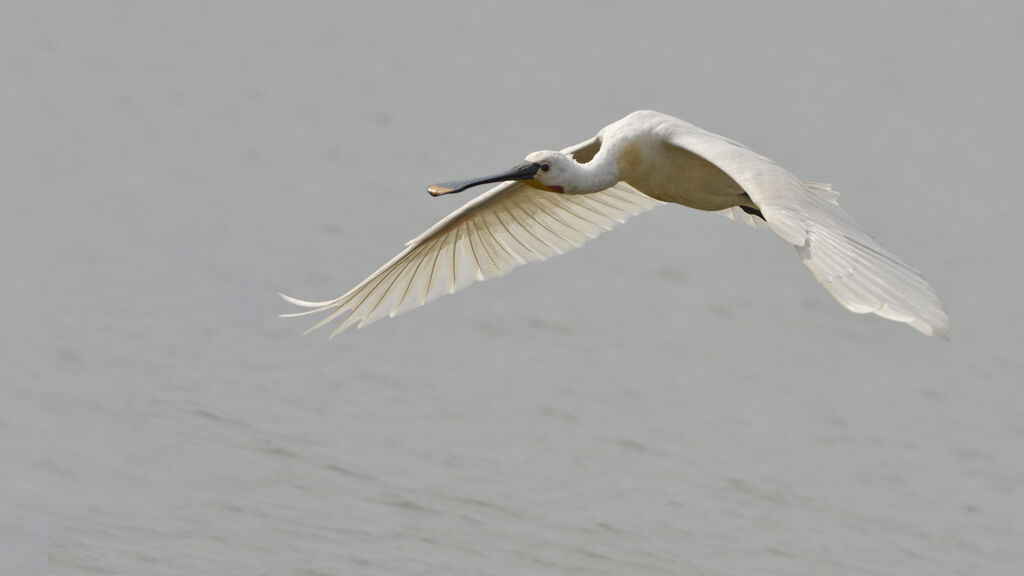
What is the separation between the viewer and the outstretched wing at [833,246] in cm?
754

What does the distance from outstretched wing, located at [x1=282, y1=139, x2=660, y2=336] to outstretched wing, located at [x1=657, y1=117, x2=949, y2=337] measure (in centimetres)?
192

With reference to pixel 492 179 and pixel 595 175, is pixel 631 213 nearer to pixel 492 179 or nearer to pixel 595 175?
pixel 595 175

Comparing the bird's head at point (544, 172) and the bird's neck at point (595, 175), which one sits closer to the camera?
the bird's head at point (544, 172)

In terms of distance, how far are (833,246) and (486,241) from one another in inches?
158

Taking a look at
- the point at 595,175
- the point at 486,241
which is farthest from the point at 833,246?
the point at 486,241

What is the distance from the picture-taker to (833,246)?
8.30 m

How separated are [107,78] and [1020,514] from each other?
40.4 ft

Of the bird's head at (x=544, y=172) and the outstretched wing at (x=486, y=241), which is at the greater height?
the bird's head at (x=544, y=172)

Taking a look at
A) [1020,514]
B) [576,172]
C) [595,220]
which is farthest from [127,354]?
[1020,514]

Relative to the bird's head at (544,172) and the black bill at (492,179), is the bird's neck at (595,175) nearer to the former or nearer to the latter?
the bird's head at (544,172)

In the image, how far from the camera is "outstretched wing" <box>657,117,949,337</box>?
7.54 metres

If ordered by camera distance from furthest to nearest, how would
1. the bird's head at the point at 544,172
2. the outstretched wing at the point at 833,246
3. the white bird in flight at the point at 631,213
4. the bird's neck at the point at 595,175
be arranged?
1. the bird's neck at the point at 595,175
2. the bird's head at the point at 544,172
3. the white bird in flight at the point at 631,213
4. the outstretched wing at the point at 833,246

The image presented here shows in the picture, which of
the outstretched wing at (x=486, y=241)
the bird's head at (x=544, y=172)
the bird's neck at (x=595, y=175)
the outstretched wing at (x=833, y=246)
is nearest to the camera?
the outstretched wing at (x=833, y=246)

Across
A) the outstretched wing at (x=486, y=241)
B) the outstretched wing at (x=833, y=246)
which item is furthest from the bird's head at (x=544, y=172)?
the outstretched wing at (x=486, y=241)
